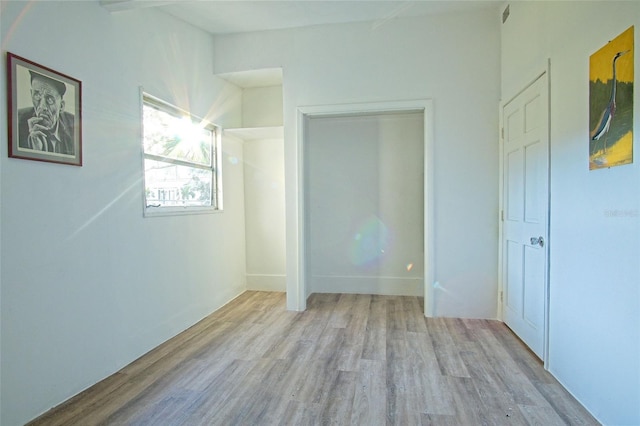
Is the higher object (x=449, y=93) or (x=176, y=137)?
(x=449, y=93)

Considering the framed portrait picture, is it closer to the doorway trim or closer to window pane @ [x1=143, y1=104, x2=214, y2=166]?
window pane @ [x1=143, y1=104, x2=214, y2=166]

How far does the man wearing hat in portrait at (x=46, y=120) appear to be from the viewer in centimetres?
186

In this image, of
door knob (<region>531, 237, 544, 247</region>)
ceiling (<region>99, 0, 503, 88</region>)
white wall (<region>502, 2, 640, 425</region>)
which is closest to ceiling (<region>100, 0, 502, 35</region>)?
ceiling (<region>99, 0, 503, 88</region>)

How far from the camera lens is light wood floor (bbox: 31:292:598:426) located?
190 cm

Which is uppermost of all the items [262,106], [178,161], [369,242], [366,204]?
[262,106]

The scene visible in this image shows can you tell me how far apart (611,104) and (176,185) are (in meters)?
3.32

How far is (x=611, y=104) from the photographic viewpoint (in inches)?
67.8

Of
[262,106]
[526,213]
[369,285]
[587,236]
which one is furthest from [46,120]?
[369,285]

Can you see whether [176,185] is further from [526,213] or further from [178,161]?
[526,213]

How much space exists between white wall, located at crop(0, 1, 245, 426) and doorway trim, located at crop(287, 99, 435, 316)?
1.04 m

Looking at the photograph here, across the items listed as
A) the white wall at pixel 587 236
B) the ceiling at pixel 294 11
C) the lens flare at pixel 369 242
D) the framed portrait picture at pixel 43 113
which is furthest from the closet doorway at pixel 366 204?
the framed portrait picture at pixel 43 113

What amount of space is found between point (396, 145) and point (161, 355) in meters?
3.44

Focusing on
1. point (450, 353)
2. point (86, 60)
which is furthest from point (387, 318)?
point (86, 60)

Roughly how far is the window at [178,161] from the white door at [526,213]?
10.0 feet
